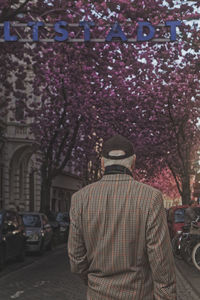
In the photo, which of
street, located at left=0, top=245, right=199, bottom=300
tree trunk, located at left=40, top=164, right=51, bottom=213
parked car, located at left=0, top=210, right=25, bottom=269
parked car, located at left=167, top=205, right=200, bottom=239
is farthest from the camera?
tree trunk, located at left=40, top=164, right=51, bottom=213

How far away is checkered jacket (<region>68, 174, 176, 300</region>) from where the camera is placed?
3.45m

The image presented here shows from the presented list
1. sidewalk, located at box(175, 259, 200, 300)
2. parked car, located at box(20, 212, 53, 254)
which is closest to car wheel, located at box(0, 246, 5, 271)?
sidewalk, located at box(175, 259, 200, 300)

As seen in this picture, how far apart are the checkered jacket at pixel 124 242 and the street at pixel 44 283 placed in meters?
6.92

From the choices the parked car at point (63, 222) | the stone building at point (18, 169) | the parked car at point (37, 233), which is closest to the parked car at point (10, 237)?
the parked car at point (37, 233)

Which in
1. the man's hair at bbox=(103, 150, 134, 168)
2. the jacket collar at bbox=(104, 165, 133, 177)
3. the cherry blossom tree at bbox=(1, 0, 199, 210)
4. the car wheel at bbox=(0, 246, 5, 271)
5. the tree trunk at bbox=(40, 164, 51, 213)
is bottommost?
Result: the car wheel at bbox=(0, 246, 5, 271)

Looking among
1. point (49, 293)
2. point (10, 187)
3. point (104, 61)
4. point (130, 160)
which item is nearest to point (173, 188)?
point (10, 187)

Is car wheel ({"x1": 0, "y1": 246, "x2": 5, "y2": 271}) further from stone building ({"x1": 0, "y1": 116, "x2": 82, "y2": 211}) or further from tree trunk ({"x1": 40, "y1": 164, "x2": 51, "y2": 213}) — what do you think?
stone building ({"x1": 0, "y1": 116, "x2": 82, "y2": 211})

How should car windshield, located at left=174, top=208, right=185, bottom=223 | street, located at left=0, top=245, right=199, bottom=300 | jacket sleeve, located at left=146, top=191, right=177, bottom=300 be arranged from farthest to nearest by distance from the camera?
1. car windshield, located at left=174, top=208, right=185, bottom=223
2. street, located at left=0, top=245, right=199, bottom=300
3. jacket sleeve, located at left=146, top=191, right=177, bottom=300

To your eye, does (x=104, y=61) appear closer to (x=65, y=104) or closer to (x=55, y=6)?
(x=55, y=6)

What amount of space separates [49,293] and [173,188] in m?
79.0

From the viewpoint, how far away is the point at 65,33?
624 inches

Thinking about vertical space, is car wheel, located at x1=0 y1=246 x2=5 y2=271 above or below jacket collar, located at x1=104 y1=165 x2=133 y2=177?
below

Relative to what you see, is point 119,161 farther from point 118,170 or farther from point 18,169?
point 18,169

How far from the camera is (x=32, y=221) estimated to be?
76.5 feet
